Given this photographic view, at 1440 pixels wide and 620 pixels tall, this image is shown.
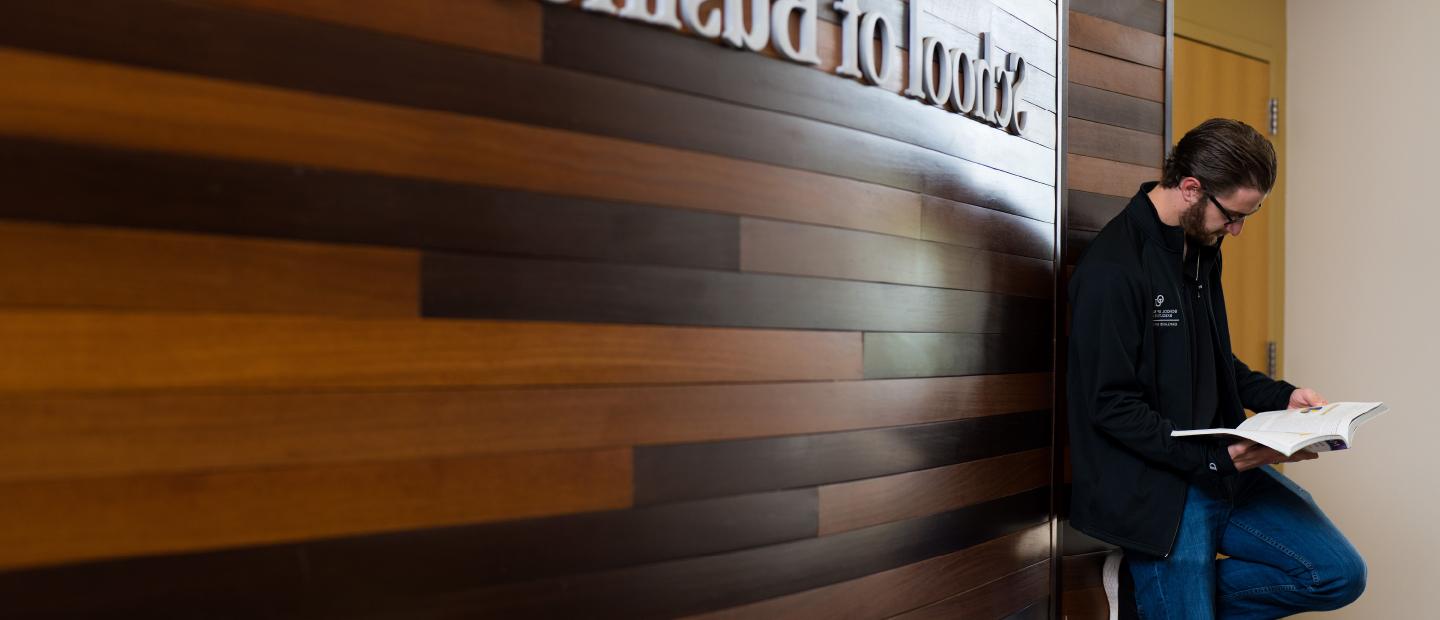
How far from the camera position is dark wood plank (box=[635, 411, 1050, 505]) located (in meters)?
1.50

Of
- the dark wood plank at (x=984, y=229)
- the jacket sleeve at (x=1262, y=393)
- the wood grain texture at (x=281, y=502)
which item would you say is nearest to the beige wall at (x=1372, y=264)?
the jacket sleeve at (x=1262, y=393)

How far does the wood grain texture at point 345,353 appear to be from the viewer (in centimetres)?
104

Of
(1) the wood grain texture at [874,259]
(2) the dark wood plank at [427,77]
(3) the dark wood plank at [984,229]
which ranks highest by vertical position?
(2) the dark wood plank at [427,77]

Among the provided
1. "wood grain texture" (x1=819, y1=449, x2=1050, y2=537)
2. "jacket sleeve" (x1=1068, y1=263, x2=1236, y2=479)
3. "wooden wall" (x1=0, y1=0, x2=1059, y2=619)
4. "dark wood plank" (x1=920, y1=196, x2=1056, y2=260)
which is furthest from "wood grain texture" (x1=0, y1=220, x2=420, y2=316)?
"jacket sleeve" (x1=1068, y1=263, x2=1236, y2=479)

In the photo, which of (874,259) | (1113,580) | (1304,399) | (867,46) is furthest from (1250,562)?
(867,46)

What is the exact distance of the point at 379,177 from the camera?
1.23 metres

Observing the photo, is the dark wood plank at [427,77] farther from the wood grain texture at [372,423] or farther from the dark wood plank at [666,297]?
the wood grain texture at [372,423]

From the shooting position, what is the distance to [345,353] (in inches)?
47.1

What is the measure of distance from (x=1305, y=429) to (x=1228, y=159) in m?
0.67

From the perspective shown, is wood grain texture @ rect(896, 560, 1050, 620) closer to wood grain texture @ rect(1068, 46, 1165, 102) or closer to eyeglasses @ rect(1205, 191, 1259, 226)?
eyeglasses @ rect(1205, 191, 1259, 226)

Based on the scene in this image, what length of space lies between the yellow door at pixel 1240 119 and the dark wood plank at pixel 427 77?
2.47m

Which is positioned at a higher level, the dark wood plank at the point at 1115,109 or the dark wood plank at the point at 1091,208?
the dark wood plank at the point at 1115,109

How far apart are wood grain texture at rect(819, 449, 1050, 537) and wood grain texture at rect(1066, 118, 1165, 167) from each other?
88 centimetres

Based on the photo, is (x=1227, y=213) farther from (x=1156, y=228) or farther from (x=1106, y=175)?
(x=1106, y=175)
